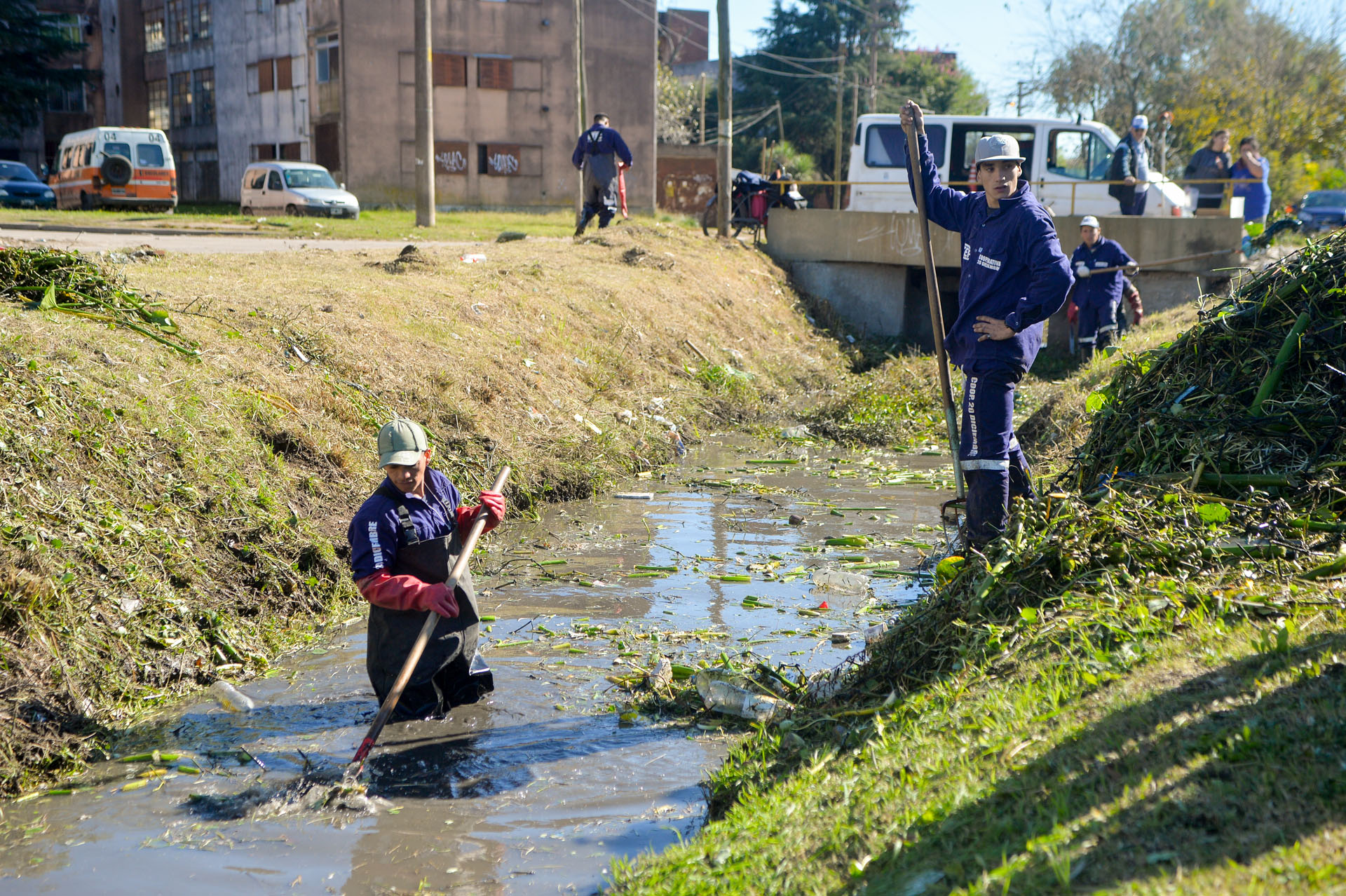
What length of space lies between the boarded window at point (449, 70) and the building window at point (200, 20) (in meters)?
10.6

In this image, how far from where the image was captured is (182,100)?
4109 cm

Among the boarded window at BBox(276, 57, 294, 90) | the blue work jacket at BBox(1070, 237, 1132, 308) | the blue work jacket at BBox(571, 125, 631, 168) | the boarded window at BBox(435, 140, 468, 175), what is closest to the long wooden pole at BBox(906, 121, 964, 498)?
the blue work jacket at BBox(1070, 237, 1132, 308)

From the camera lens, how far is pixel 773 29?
51.1 m

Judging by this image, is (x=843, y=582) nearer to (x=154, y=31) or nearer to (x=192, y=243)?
(x=192, y=243)

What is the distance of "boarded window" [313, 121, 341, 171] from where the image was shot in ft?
111

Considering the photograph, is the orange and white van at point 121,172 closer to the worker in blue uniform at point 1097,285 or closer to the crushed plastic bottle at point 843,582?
the worker in blue uniform at point 1097,285

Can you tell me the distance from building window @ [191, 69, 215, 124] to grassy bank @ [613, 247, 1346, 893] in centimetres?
4001

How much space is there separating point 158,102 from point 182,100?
2078mm

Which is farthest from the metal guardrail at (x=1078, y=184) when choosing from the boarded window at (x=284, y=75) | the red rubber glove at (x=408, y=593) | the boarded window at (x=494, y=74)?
the boarded window at (x=284, y=75)

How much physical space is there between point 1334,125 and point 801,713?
37156mm

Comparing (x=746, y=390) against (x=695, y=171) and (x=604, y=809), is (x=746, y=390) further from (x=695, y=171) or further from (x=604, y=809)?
(x=695, y=171)

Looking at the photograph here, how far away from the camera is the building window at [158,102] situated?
42000 mm

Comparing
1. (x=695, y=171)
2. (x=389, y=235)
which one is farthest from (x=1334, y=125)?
(x=389, y=235)

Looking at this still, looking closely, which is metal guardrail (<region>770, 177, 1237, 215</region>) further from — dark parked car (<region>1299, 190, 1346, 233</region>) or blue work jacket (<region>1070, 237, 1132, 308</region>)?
dark parked car (<region>1299, 190, 1346, 233</region>)
